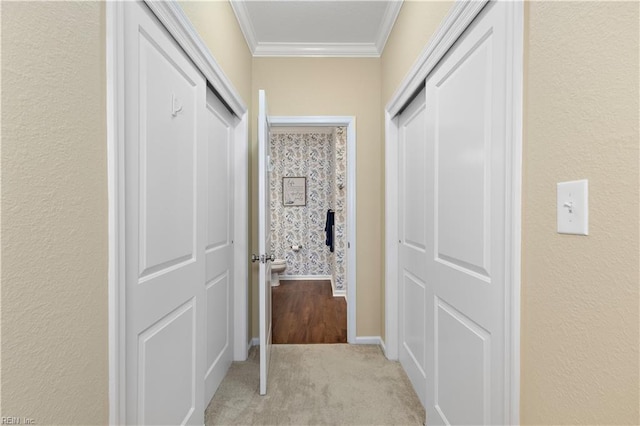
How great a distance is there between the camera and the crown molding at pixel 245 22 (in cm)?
208

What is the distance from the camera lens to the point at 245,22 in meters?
2.27

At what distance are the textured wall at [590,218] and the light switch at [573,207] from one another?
1cm

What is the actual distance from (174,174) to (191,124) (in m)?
0.31

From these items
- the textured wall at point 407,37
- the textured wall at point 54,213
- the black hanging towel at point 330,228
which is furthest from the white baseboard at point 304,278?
the textured wall at point 54,213

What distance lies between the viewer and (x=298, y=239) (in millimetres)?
5520

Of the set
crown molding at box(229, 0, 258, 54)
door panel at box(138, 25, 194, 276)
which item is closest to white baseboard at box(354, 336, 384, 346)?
door panel at box(138, 25, 194, 276)

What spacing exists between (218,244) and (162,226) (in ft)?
2.84

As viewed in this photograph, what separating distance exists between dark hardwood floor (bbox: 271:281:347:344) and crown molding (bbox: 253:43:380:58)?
102 inches

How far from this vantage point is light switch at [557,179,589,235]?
26.8 inches

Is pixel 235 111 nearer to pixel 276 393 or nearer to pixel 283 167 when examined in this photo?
pixel 276 393

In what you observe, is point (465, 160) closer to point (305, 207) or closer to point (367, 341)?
point (367, 341)

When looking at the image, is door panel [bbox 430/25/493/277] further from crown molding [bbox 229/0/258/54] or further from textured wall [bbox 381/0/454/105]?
crown molding [bbox 229/0/258/54]

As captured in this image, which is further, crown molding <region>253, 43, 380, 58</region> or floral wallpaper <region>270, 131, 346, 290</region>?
floral wallpaper <region>270, 131, 346, 290</region>

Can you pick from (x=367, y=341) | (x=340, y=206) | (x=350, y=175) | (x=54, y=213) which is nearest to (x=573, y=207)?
(x=54, y=213)
